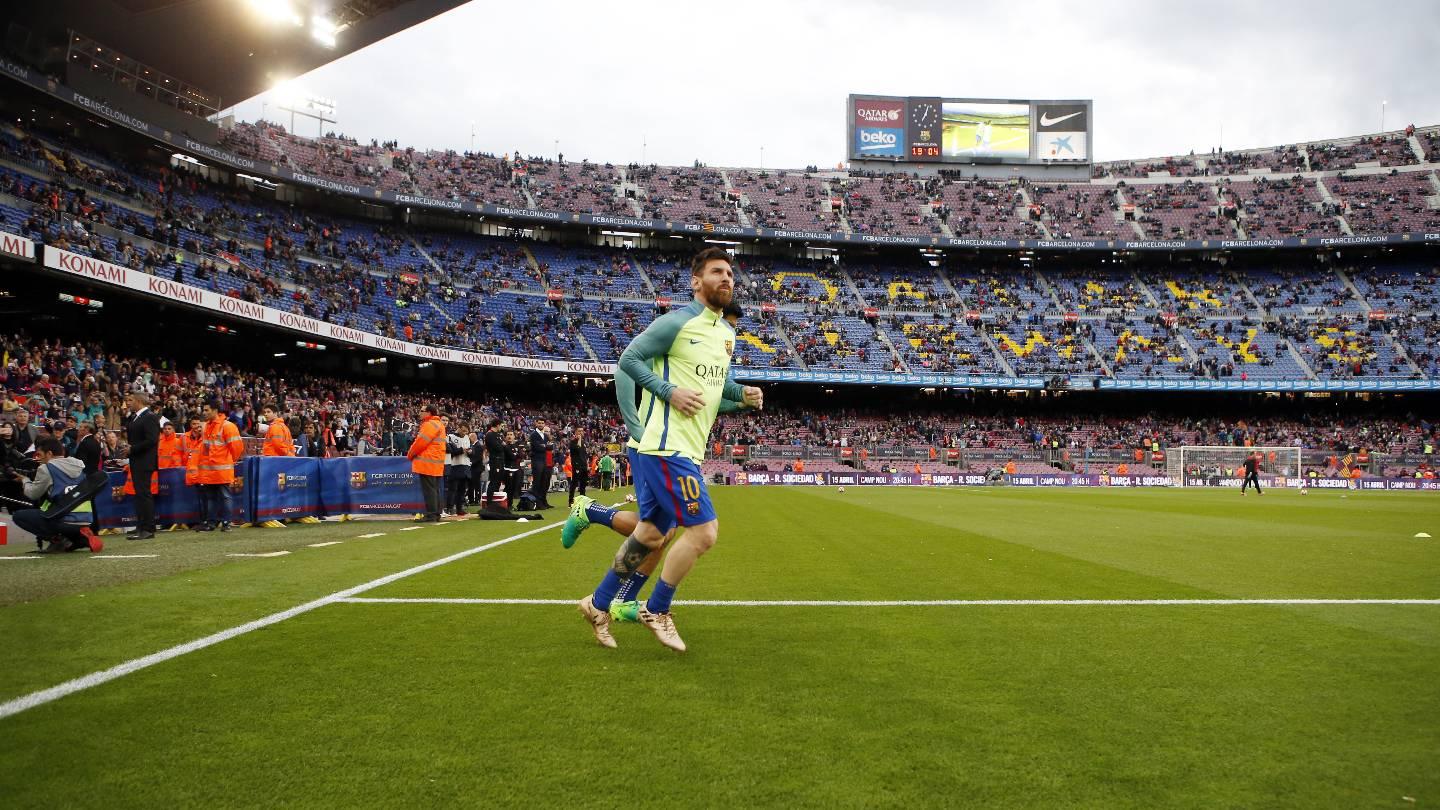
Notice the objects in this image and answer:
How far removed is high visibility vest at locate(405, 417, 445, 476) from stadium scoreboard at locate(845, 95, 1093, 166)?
59.5 m

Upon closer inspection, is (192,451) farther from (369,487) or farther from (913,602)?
(913,602)

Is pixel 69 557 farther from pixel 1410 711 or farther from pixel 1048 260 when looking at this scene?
pixel 1048 260

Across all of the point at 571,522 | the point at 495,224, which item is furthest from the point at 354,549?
the point at 495,224

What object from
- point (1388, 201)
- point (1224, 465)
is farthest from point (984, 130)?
point (1224, 465)

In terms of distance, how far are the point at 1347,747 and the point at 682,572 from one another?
298 cm

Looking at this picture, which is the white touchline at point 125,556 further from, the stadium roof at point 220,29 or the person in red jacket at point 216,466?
the stadium roof at point 220,29

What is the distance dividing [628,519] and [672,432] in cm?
83

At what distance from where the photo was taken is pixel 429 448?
1359cm

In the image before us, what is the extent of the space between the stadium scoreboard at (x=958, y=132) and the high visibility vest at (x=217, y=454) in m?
61.3

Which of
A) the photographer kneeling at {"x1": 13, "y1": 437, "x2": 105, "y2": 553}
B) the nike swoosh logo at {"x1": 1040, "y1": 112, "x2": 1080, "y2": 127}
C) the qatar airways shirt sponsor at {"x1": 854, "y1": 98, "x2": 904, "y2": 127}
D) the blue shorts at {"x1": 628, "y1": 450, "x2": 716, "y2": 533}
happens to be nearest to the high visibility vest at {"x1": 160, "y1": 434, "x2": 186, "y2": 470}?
the photographer kneeling at {"x1": 13, "y1": 437, "x2": 105, "y2": 553}

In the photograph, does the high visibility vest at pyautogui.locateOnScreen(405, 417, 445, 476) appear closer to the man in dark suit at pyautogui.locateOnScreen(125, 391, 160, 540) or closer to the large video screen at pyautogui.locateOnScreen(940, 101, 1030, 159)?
the man in dark suit at pyautogui.locateOnScreen(125, 391, 160, 540)

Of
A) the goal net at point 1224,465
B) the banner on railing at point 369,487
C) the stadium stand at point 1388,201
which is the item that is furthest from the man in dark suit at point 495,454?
the stadium stand at point 1388,201

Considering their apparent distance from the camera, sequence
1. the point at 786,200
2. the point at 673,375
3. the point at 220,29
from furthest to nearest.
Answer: the point at 786,200
the point at 220,29
the point at 673,375

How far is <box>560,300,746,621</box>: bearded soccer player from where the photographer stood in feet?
15.6
